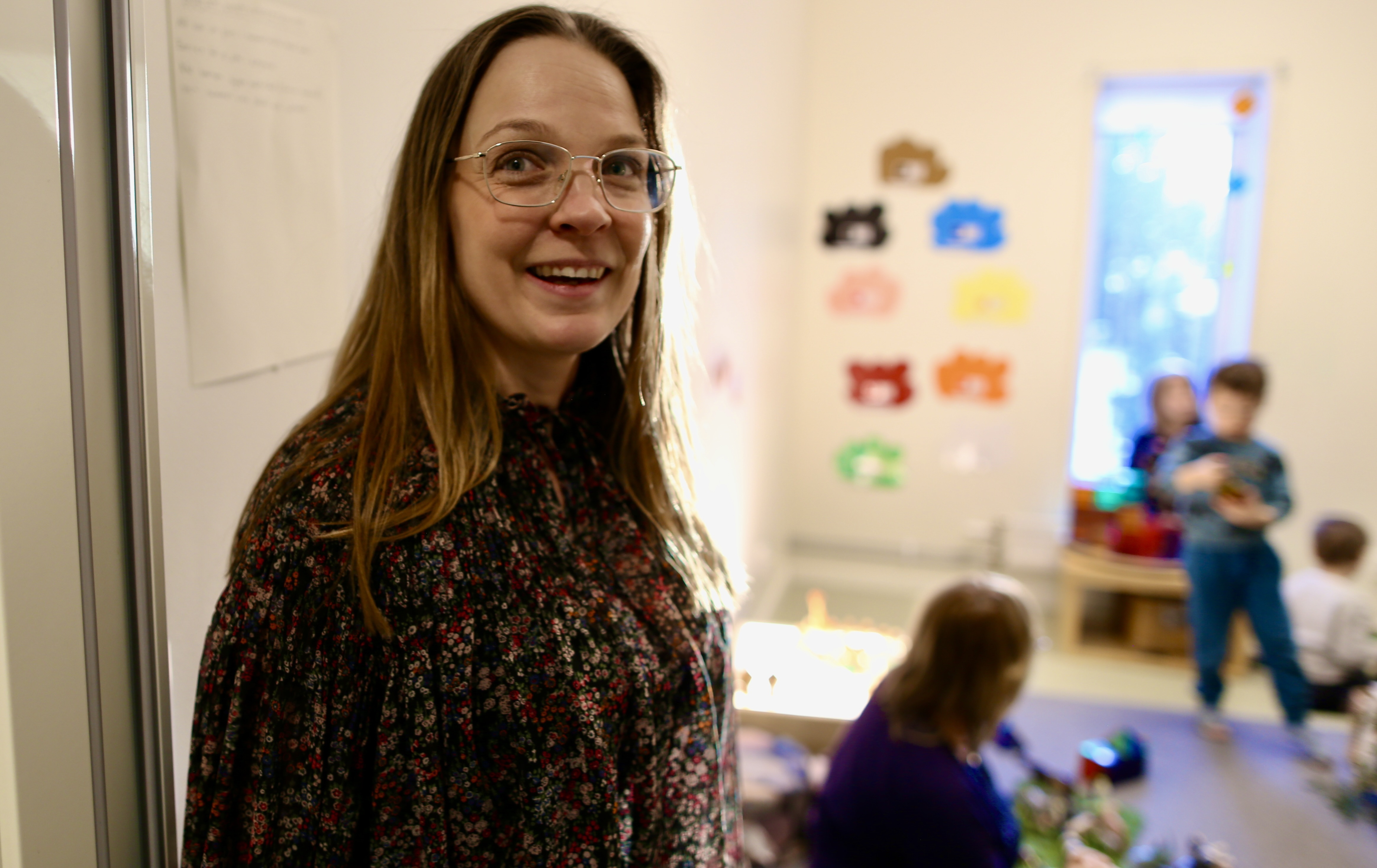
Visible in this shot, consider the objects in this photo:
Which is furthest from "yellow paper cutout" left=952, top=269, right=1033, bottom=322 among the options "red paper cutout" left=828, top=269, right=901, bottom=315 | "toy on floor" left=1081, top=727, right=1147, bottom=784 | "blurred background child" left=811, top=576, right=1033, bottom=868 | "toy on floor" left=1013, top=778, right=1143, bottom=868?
"blurred background child" left=811, top=576, right=1033, bottom=868

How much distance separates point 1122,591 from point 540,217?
3598 millimetres

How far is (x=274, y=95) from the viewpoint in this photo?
1079mm

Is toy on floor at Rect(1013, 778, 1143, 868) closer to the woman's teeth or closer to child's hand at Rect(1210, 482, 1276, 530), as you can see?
child's hand at Rect(1210, 482, 1276, 530)

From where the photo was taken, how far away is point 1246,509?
10.0 ft

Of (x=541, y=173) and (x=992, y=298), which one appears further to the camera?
(x=992, y=298)

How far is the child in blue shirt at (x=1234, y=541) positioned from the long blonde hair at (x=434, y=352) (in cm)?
267

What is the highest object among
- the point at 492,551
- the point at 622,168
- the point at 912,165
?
the point at 912,165

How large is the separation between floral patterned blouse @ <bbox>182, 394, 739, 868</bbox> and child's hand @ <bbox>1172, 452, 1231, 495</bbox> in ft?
9.15

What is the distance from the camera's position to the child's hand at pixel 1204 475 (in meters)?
3.08

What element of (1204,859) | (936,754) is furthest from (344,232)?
(1204,859)

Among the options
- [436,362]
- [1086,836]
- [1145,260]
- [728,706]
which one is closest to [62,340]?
[436,362]

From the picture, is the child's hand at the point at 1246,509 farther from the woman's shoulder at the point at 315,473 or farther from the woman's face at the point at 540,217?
the woman's shoulder at the point at 315,473

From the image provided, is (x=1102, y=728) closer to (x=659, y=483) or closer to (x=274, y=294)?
(x=659, y=483)

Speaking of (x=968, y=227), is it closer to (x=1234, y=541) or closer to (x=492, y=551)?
(x=1234, y=541)
